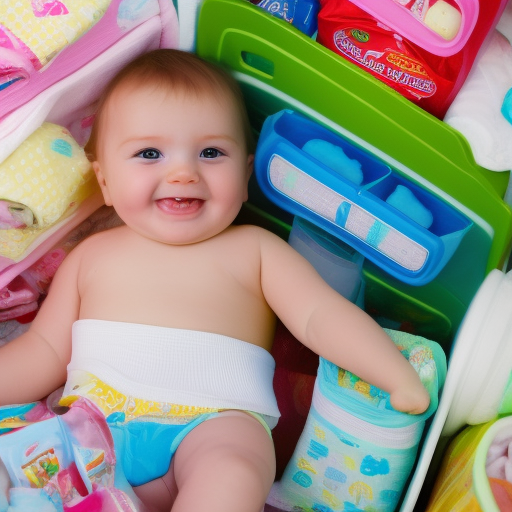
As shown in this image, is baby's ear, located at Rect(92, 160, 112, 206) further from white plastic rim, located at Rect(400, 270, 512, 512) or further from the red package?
white plastic rim, located at Rect(400, 270, 512, 512)

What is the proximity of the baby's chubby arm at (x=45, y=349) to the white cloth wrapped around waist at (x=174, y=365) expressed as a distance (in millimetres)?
80

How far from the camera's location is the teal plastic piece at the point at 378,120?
3.78 ft

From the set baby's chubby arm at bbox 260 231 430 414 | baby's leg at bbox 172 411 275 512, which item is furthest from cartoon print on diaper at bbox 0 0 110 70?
baby's leg at bbox 172 411 275 512

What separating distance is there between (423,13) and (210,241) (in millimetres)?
527

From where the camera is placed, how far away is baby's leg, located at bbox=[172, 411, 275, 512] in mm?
915

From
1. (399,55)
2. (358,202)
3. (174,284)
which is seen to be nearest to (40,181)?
(174,284)

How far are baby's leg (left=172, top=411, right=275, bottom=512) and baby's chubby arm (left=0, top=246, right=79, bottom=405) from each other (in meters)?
0.31

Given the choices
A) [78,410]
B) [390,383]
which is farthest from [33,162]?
[390,383]

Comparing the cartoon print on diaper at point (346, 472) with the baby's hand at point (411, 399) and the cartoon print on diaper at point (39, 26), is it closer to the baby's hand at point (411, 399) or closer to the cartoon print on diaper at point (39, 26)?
the baby's hand at point (411, 399)

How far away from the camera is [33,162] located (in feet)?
3.59

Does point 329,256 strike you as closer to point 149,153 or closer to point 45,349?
point 149,153

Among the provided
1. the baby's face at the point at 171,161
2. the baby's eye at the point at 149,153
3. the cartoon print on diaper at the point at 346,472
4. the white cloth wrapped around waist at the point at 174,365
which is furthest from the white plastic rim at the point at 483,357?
the baby's eye at the point at 149,153

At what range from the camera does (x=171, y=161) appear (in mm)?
1163

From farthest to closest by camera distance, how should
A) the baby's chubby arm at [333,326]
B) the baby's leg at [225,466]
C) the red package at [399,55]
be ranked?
the red package at [399,55]
the baby's chubby arm at [333,326]
the baby's leg at [225,466]
